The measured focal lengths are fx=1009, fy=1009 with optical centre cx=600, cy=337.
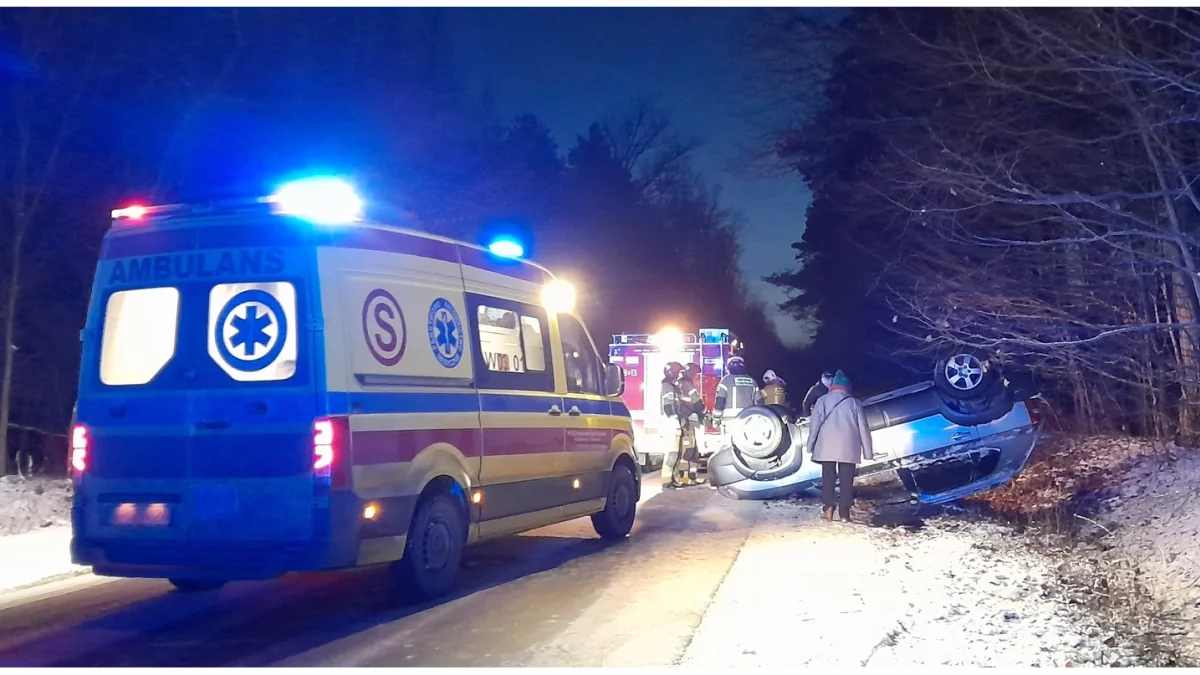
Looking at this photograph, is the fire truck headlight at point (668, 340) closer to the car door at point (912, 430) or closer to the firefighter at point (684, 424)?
the firefighter at point (684, 424)

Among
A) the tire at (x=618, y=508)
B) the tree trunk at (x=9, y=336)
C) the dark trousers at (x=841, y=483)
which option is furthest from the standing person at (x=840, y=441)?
the tree trunk at (x=9, y=336)

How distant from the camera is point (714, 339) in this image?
771 inches

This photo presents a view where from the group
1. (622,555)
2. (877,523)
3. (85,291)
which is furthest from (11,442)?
(877,523)

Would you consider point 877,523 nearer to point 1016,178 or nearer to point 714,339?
point 1016,178

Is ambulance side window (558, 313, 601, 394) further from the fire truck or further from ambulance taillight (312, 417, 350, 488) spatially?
the fire truck

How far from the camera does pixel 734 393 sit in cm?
1616

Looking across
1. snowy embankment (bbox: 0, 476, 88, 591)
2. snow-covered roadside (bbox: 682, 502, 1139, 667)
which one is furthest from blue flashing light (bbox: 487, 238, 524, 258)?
snowy embankment (bbox: 0, 476, 88, 591)

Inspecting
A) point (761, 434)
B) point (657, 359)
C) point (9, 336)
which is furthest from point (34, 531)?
point (657, 359)

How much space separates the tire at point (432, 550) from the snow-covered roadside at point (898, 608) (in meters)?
2.03

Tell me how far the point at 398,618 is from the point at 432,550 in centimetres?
62

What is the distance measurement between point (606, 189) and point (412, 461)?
43.9 meters

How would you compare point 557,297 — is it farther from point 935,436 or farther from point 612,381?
point 935,436

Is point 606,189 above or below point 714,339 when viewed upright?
above

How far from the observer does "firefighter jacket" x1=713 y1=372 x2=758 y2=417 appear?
1545 cm
